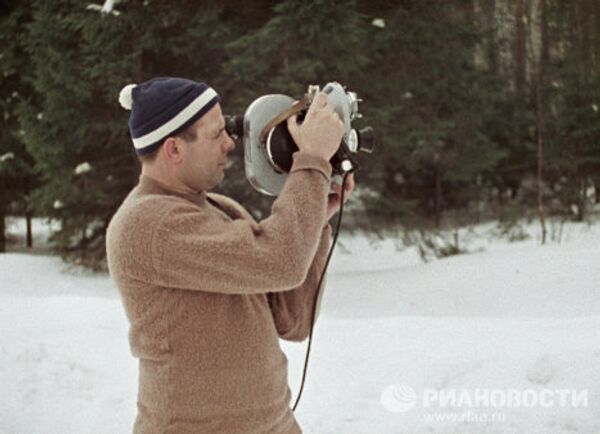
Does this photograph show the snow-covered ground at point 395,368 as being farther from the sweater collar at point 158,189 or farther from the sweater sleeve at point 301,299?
the sweater collar at point 158,189

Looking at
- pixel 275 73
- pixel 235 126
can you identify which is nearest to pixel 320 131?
pixel 235 126

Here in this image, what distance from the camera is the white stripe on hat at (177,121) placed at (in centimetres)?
129

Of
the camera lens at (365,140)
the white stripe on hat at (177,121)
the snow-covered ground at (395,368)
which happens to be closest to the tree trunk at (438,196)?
the snow-covered ground at (395,368)

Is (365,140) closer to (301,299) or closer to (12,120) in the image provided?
(301,299)

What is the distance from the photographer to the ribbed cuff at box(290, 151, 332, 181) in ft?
4.02

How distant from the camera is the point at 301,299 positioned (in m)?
1.52

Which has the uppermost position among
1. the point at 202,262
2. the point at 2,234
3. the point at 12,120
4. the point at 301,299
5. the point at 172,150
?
the point at 172,150

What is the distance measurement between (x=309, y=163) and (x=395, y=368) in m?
3.37

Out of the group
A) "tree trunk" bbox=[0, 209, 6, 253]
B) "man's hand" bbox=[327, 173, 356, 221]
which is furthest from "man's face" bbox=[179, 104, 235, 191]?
"tree trunk" bbox=[0, 209, 6, 253]

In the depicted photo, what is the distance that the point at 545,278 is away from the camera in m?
6.99

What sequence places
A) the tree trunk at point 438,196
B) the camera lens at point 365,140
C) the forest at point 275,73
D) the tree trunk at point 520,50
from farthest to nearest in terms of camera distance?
the tree trunk at point 438,196 → the tree trunk at point 520,50 → the forest at point 275,73 → the camera lens at point 365,140

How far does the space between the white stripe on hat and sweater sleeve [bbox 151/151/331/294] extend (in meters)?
0.16

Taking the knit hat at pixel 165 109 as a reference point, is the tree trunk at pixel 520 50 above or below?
below

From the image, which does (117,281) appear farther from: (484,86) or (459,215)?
(459,215)
